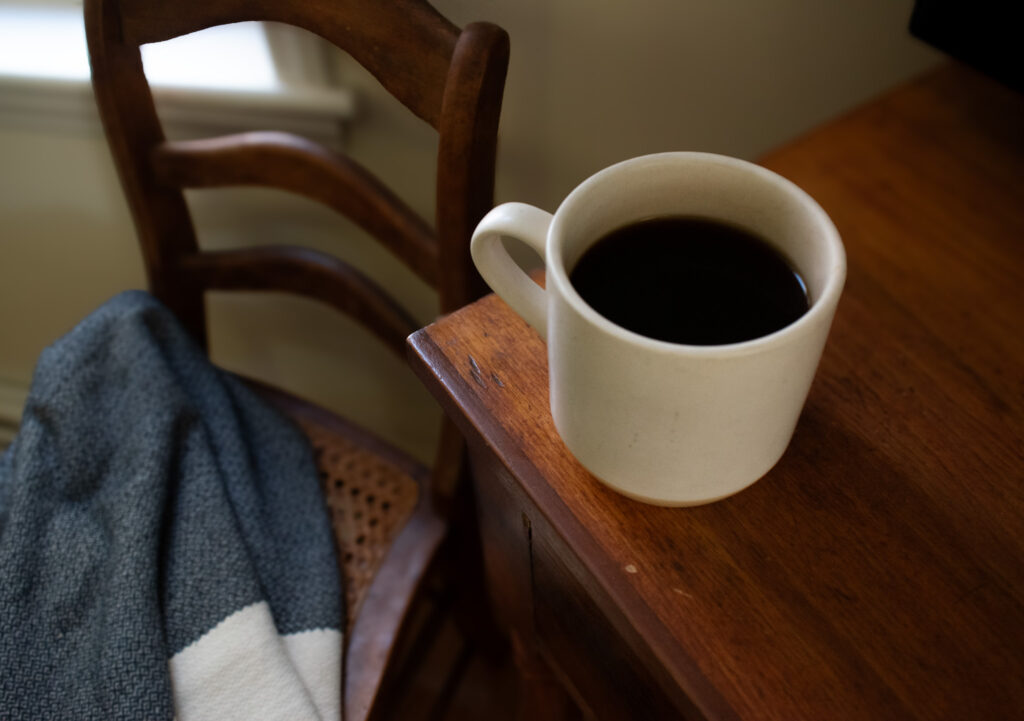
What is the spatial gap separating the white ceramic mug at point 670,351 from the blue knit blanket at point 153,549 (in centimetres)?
32

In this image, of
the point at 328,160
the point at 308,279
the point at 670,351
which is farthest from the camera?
the point at 308,279

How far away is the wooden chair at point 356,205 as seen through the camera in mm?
541

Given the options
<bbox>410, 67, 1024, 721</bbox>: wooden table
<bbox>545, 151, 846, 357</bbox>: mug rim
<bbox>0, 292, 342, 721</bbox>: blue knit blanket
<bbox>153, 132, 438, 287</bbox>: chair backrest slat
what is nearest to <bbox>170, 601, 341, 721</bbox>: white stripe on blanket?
<bbox>0, 292, 342, 721</bbox>: blue knit blanket

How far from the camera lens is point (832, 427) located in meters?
0.45

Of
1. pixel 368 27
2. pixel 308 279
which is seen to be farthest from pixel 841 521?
pixel 308 279

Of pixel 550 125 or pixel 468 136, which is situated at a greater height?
pixel 468 136

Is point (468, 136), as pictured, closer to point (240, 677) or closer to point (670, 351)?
point (670, 351)

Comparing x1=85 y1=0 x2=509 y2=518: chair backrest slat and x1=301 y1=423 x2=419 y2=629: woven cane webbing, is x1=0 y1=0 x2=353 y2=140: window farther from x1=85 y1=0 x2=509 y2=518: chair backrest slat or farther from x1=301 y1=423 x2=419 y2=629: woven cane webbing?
x1=301 y1=423 x2=419 y2=629: woven cane webbing

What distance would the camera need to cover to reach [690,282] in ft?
1.27

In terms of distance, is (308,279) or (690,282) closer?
(690,282)

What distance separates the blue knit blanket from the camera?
1.86 ft

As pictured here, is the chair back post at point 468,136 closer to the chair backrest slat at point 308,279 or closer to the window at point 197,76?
the chair backrest slat at point 308,279

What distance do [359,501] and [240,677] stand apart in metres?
0.20

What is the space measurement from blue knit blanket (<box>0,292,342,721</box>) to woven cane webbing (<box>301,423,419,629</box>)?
3 cm
